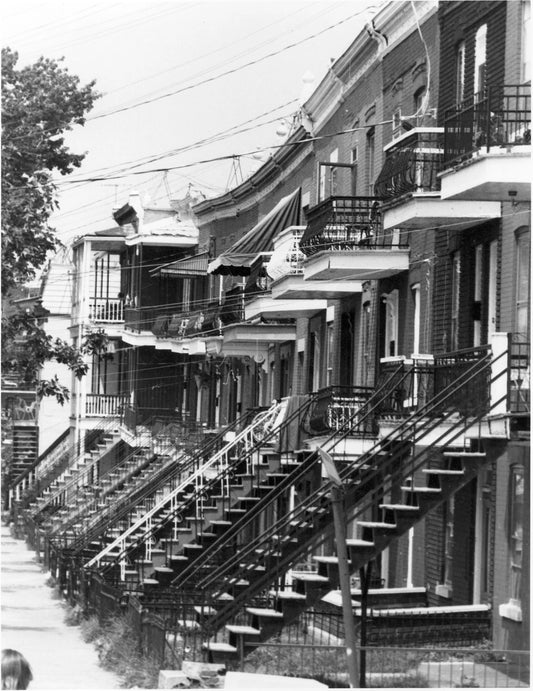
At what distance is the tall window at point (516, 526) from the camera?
58.4 ft

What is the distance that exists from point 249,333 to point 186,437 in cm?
262

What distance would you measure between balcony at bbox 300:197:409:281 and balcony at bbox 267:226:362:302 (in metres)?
1.72

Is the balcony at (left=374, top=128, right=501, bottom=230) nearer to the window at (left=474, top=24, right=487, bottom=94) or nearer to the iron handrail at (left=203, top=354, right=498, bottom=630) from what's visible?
the window at (left=474, top=24, right=487, bottom=94)

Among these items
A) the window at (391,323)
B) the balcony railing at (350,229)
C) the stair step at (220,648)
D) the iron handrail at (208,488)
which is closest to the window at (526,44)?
the balcony railing at (350,229)

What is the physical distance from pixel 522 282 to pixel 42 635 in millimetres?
11473

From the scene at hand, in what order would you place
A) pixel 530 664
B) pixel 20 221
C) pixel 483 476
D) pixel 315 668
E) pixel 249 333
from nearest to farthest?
pixel 530 664 → pixel 315 668 → pixel 483 476 → pixel 20 221 → pixel 249 333

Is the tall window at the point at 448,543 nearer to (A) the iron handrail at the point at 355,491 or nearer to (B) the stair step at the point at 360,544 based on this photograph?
(A) the iron handrail at the point at 355,491

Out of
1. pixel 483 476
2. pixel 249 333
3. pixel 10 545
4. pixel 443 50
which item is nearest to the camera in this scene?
pixel 483 476

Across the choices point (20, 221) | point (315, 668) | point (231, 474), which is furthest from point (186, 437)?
point (315, 668)

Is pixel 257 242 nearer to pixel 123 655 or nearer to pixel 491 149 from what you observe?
pixel 123 655

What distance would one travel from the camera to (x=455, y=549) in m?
20.2

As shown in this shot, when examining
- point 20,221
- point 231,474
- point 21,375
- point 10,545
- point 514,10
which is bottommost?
point 10,545

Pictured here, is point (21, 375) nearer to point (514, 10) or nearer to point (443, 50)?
point (443, 50)

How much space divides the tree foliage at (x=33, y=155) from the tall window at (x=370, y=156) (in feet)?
14.9
